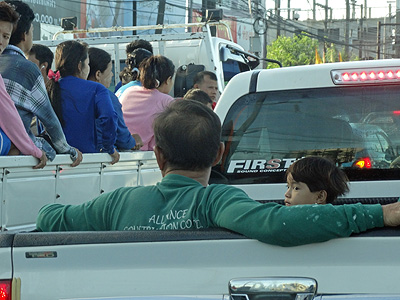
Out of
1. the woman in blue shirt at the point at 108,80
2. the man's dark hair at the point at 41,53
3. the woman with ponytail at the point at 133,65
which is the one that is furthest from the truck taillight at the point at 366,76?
the woman with ponytail at the point at 133,65

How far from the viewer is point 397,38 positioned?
200ft

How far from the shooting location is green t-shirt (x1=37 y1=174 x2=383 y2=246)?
2355 millimetres

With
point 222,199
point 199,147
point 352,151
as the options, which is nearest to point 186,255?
point 222,199

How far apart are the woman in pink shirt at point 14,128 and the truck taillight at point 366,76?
204cm

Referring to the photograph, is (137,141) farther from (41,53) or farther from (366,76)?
(366,76)

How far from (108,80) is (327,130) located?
329cm

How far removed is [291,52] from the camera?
8212cm

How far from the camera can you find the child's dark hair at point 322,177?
394cm

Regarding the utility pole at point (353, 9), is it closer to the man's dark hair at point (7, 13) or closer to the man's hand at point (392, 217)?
the man's dark hair at point (7, 13)

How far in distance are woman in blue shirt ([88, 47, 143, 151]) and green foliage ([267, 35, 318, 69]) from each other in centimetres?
7248

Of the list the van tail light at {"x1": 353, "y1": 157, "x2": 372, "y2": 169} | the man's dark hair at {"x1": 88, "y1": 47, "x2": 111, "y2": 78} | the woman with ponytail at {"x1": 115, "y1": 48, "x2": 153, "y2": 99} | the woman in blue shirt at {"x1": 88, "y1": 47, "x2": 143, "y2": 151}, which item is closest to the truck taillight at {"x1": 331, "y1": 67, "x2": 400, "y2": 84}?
the van tail light at {"x1": 353, "y1": 157, "x2": 372, "y2": 169}

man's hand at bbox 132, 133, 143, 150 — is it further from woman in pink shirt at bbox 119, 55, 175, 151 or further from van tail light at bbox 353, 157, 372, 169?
van tail light at bbox 353, 157, 372, 169

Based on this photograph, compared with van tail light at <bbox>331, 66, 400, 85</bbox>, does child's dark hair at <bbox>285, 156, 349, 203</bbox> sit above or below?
below

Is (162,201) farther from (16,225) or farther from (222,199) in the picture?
(16,225)
